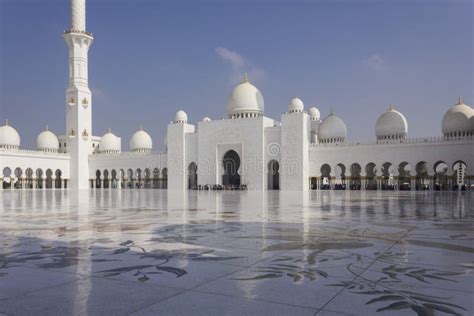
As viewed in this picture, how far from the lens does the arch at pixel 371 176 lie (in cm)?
2682

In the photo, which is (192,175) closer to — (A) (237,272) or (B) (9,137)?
(B) (9,137)

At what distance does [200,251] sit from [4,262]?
131 cm

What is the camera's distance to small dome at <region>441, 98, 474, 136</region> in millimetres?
25281

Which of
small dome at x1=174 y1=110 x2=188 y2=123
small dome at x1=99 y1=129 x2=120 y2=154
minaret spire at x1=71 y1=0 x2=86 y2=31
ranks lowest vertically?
small dome at x1=99 y1=129 x2=120 y2=154

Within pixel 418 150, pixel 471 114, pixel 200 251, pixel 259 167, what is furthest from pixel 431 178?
pixel 200 251

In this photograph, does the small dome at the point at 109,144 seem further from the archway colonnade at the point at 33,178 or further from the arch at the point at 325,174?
the arch at the point at 325,174

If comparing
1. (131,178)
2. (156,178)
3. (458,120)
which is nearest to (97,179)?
(131,178)

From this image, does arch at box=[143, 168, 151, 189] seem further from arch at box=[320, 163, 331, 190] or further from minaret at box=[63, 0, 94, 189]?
arch at box=[320, 163, 331, 190]

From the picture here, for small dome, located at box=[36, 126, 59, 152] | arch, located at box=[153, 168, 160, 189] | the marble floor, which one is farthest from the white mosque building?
the marble floor

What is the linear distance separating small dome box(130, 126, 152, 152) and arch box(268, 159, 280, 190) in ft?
41.9

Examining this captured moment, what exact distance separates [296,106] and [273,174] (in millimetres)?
5896

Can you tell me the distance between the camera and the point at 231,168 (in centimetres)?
3306

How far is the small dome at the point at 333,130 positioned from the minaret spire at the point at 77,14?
19.2 m

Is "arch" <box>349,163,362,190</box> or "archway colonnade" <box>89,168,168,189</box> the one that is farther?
"archway colonnade" <box>89,168,168,189</box>
